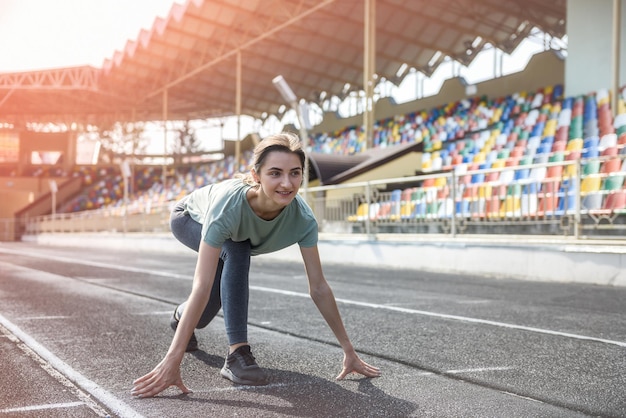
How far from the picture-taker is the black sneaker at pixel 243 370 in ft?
11.7

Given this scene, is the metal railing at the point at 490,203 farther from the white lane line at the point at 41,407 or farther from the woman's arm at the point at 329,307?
the white lane line at the point at 41,407

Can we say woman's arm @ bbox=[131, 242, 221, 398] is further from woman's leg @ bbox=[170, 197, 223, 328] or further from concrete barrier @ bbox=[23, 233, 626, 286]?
concrete barrier @ bbox=[23, 233, 626, 286]

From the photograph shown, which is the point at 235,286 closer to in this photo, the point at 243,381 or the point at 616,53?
the point at 243,381

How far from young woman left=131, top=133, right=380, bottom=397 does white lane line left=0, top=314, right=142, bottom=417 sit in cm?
14

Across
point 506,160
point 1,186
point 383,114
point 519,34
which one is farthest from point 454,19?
point 1,186

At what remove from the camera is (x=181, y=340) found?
3.26 m

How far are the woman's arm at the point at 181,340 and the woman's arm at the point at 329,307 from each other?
0.55 m

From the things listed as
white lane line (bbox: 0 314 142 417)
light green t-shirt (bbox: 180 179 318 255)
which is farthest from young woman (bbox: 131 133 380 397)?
white lane line (bbox: 0 314 142 417)

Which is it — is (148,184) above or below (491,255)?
above

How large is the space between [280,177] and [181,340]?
877 mm

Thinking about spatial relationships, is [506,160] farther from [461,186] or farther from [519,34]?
[519,34]

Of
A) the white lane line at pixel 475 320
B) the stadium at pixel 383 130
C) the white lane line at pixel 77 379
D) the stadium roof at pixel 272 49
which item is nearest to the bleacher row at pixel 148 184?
the stadium at pixel 383 130

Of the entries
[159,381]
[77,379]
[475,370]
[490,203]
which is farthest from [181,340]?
[490,203]

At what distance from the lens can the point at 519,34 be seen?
3384cm
